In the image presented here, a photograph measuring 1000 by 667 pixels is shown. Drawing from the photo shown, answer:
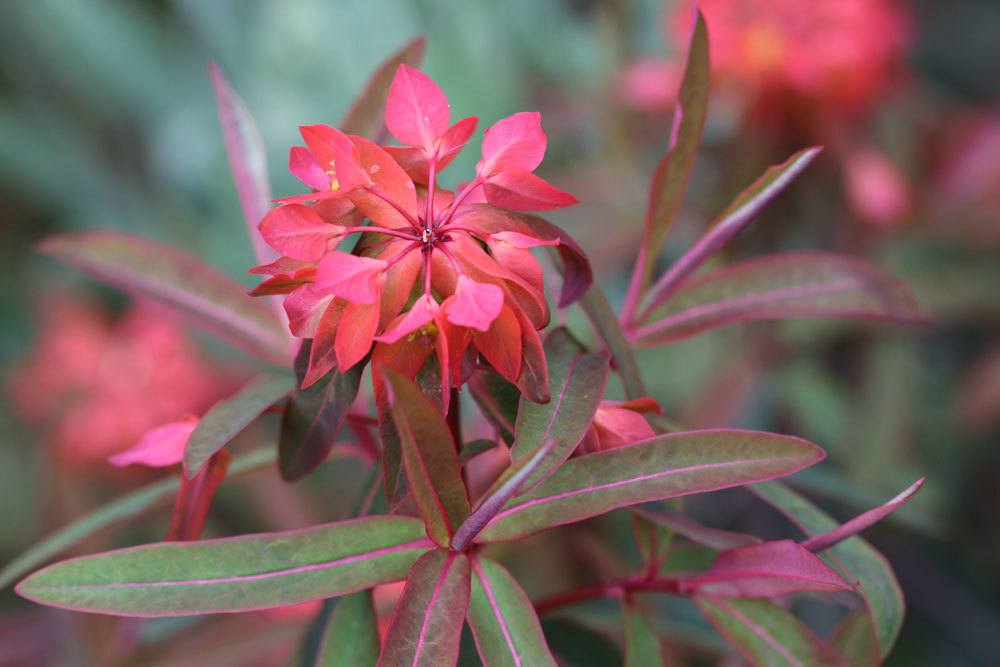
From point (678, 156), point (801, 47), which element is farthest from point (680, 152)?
point (801, 47)

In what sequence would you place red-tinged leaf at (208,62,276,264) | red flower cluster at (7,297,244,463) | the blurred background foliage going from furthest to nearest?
the blurred background foliage → red flower cluster at (7,297,244,463) → red-tinged leaf at (208,62,276,264)

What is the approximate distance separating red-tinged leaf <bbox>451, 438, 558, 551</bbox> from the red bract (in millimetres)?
43

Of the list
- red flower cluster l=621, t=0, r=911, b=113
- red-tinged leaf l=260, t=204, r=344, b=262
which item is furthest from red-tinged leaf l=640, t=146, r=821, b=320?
red flower cluster l=621, t=0, r=911, b=113

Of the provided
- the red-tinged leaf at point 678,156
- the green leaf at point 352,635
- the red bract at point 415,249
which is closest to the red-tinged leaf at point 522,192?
the red bract at point 415,249

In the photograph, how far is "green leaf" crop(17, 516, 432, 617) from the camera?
15.1 inches

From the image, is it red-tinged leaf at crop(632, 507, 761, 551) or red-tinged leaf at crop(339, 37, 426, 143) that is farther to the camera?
red-tinged leaf at crop(339, 37, 426, 143)

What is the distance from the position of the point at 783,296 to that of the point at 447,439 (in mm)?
257

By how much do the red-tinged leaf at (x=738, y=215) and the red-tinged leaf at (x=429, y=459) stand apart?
0.20m

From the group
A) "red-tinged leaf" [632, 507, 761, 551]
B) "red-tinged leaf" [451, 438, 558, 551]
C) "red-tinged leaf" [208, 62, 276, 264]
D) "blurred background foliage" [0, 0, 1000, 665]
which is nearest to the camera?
"red-tinged leaf" [451, 438, 558, 551]

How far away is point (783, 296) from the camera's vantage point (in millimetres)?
534

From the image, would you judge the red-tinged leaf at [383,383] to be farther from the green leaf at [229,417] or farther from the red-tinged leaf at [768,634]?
the red-tinged leaf at [768,634]

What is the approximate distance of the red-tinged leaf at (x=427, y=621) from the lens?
1.22 feet

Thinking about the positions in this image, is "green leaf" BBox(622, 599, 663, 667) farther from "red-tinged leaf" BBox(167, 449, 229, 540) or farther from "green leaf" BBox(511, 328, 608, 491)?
"red-tinged leaf" BBox(167, 449, 229, 540)

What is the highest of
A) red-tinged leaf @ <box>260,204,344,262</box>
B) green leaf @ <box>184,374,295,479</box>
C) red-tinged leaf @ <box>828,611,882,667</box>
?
red-tinged leaf @ <box>260,204,344,262</box>
